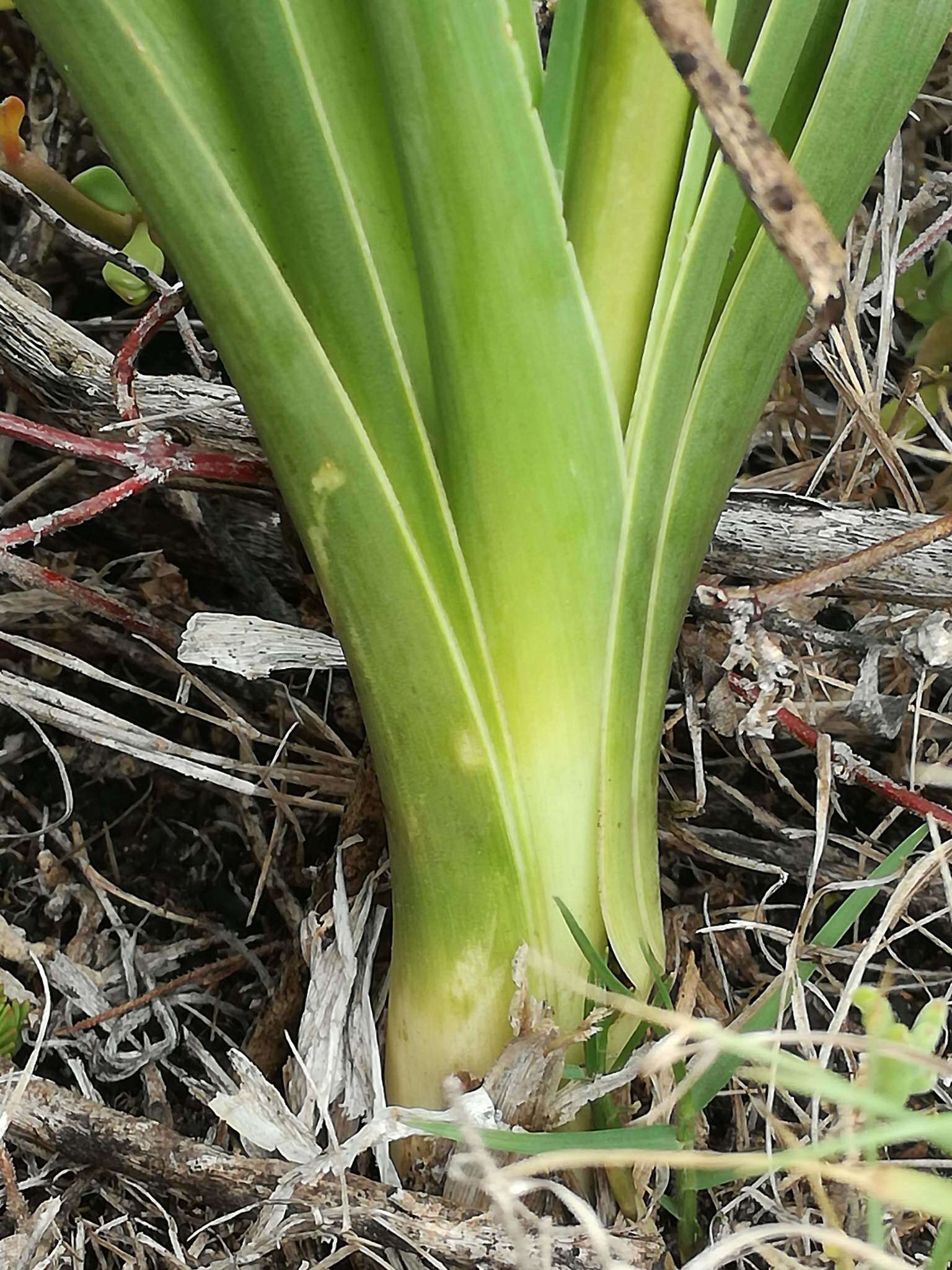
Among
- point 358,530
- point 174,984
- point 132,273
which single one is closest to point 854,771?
point 358,530

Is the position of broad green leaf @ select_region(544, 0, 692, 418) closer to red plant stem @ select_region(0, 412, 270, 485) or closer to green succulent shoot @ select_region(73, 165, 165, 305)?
red plant stem @ select_region(0, 412, 270, 485)

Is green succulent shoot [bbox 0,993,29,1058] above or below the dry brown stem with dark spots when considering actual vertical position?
below

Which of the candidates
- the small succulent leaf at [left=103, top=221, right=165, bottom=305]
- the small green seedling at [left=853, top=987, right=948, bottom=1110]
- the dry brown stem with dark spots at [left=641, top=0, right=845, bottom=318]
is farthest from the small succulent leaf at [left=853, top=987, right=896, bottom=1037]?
the small succulent leaf at [left=103, top=221, right=165, bottom=305]

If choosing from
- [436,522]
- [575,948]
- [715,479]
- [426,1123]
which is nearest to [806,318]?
[715,479]

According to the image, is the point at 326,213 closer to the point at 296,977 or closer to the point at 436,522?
the point at 436,522

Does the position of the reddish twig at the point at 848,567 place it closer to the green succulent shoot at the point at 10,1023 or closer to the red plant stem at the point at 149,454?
the red plant stem at the point at 149,454
